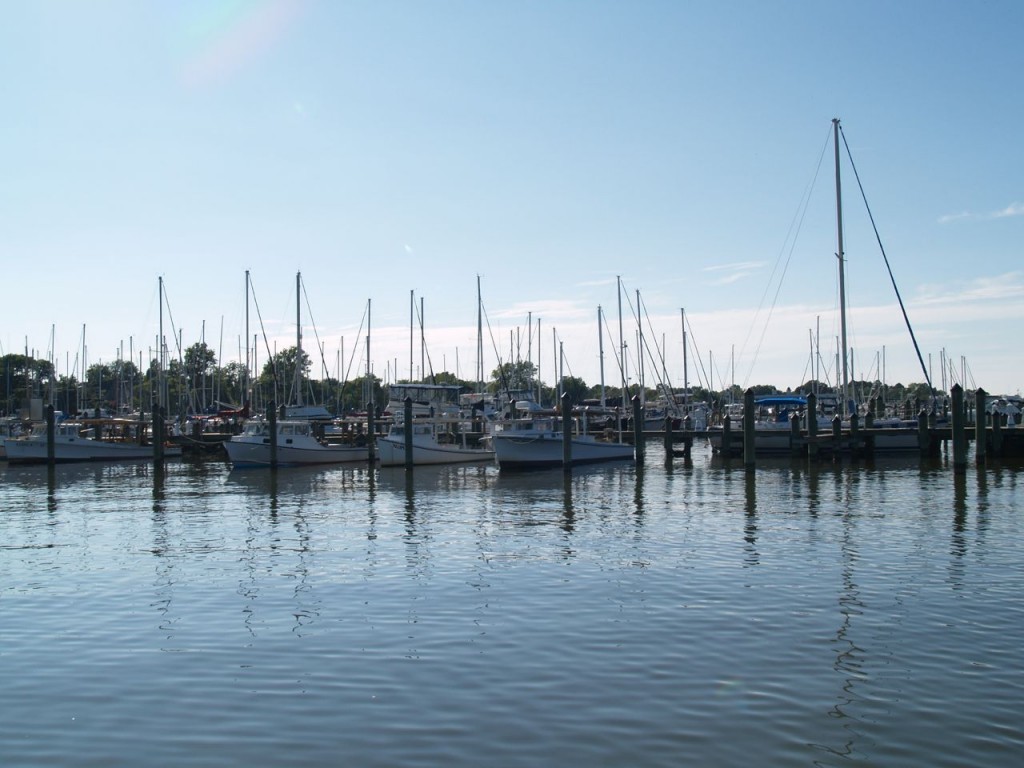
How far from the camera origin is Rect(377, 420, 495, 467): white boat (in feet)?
187

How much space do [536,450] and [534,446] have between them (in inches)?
10.8

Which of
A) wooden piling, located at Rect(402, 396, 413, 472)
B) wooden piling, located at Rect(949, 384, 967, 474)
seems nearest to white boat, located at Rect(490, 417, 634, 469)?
wooden piling, located at Rect(402, 396, 413, 472)

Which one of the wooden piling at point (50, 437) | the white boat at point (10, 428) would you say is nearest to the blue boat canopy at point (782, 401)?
the wooden piling at point (50, 437)

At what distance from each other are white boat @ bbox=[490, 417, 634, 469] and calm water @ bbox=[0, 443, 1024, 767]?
22396 millimetres

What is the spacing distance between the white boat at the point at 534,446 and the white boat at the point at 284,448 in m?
11.8

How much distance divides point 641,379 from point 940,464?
123 ft

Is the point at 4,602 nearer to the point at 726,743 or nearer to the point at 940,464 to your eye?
the point at 726,743

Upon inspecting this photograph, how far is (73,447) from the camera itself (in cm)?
6594

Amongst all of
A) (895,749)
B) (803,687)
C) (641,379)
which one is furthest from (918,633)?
(641,379)

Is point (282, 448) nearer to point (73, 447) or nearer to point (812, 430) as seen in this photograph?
point (73, 447)

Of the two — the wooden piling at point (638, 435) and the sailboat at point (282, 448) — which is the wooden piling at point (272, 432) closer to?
the sailboat at point (282, 448)

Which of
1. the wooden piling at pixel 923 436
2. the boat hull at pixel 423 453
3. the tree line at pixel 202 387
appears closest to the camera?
the wooden piling at pixel 923 436

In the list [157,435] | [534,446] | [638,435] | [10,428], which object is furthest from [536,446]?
[10,428]

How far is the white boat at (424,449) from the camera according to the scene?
56.9 metres
